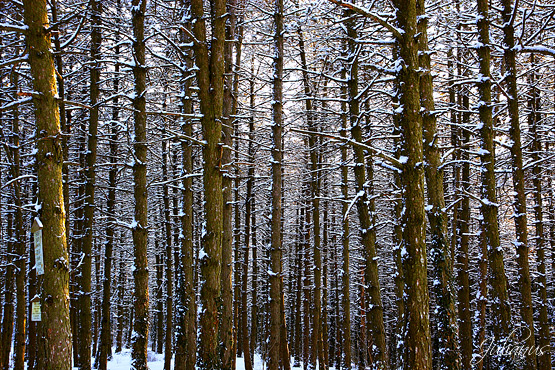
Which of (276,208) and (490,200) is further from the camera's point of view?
(276,208)

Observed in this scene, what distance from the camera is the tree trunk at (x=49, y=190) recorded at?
18.4 ft

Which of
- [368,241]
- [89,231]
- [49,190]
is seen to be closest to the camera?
[49,190]

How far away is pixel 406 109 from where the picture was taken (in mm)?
5230

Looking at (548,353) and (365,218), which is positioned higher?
(365,218)

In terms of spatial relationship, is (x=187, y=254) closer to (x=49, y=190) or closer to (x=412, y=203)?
(x=49, y=190)

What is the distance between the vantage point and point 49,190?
229 inches

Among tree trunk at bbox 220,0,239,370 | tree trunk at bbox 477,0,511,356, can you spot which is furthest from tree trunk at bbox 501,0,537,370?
tree trunk at bbox 220,0,239,370

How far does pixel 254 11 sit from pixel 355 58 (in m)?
4.56

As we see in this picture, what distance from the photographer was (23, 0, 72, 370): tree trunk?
18.4 ft

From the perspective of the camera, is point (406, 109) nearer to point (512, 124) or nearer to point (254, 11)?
point (512, 124)

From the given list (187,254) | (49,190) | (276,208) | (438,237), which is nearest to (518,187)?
(438,237)

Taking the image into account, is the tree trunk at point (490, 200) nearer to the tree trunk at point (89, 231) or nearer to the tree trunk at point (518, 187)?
the tree trunk at point (518, 187)

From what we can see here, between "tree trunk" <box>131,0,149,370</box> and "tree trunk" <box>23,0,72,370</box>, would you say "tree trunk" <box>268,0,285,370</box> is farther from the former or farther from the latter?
"tree trunk" <box>23,0,72,370</box>

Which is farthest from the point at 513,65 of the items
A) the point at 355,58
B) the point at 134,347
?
the point at 134,347
